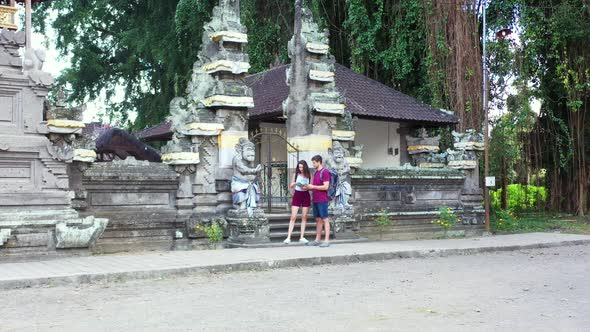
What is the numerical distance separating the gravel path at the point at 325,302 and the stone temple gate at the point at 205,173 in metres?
2.85

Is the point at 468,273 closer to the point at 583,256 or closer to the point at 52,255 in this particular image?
the point at 583,256

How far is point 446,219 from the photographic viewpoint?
16672mm

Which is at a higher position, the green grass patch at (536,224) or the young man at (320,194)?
the young man at (320,194)

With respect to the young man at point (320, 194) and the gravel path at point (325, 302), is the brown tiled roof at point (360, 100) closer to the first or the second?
the young man at point (320, 194)

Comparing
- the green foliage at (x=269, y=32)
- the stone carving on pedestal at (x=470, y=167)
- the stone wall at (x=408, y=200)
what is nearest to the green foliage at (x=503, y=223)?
the stone carving on pedestal at (x=470, y=167)

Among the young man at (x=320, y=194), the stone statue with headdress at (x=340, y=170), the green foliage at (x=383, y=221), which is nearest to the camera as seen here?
the young man at (x=320, y=194)

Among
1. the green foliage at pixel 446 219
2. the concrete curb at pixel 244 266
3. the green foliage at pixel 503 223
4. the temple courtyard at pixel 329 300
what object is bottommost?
the temple courtyard at pixel 329 300

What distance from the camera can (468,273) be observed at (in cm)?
1008

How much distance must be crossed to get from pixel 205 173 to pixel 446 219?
21.0 feet

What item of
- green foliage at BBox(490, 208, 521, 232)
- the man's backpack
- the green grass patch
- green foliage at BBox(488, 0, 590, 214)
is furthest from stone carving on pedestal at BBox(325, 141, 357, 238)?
green foliage at BBox(488, 0, 590, 214)

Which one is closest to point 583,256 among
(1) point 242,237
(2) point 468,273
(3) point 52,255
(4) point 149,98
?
(2) point 468,273

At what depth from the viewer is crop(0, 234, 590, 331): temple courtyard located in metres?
6.34

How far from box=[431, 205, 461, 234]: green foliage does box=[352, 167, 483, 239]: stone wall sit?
0.33 ft

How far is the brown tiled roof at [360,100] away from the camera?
18969mm
